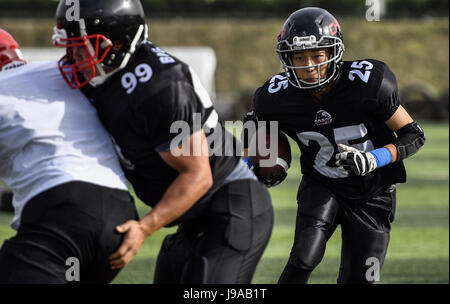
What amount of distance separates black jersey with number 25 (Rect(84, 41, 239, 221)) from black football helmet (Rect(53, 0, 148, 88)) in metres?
0.05

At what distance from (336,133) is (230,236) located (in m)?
1.55

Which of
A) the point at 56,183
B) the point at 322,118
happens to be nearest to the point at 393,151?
the point at 322,118

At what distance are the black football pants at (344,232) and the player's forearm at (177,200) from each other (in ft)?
4.48

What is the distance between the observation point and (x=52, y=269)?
2836mm

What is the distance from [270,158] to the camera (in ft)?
14.9

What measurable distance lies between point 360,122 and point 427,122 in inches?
771

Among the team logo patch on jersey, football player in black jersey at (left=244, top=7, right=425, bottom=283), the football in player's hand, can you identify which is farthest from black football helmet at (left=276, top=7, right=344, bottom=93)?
the football in player's hand

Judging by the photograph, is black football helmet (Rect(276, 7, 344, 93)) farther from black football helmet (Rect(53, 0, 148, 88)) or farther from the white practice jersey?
the white practice jersey

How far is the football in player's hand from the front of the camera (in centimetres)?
444

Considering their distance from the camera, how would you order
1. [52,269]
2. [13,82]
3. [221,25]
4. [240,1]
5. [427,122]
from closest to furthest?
[52,269], [13,82], [427,122], [221,25], [240,1]

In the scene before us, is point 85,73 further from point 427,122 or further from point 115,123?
point 427,122

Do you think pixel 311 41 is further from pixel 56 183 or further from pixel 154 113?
pixel 56 183

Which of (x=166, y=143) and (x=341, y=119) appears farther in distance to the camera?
(x=341, y=119)
